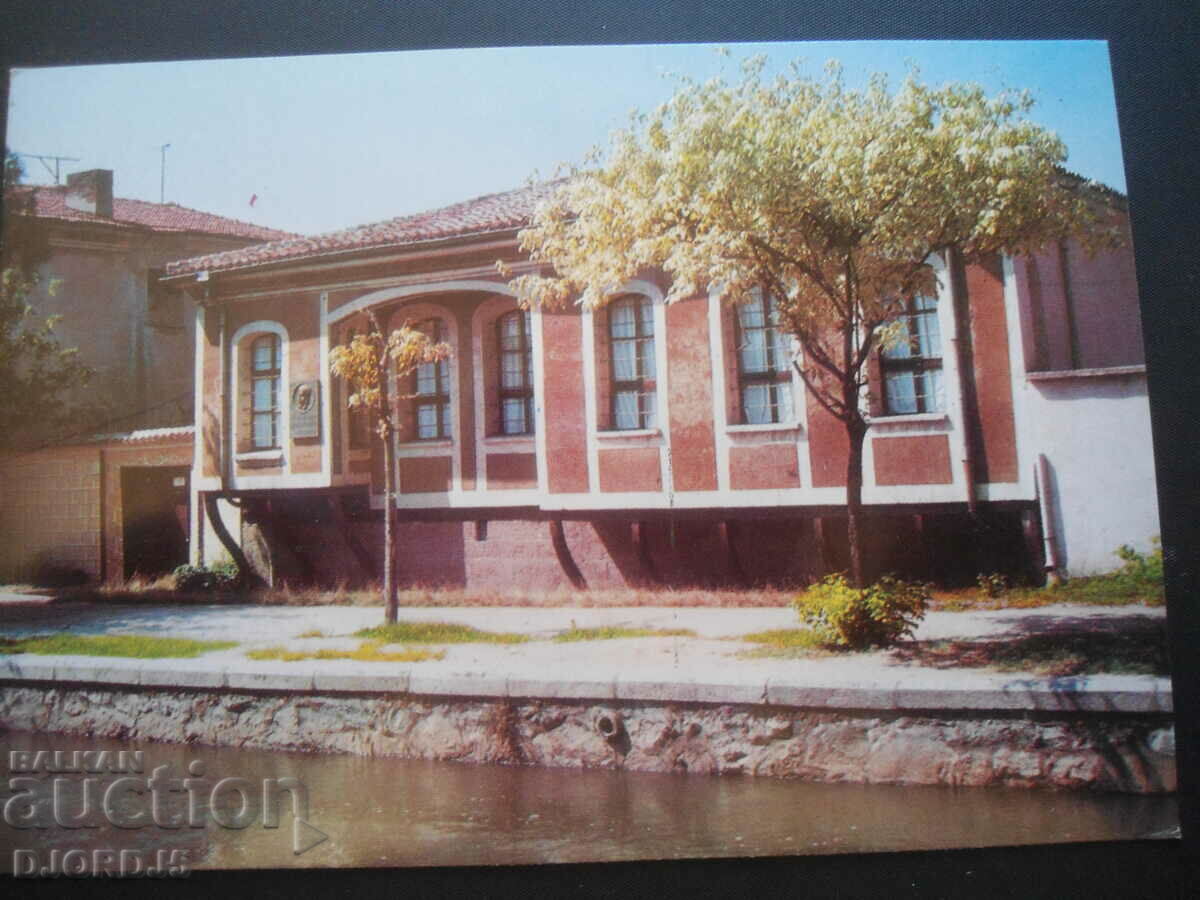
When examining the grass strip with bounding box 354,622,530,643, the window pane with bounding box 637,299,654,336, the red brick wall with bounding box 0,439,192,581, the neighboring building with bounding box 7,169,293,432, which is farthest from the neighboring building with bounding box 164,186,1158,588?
the red brick wall with bounding box 0,439,192,581

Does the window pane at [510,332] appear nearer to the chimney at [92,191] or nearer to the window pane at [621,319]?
the window pane at [621,319]

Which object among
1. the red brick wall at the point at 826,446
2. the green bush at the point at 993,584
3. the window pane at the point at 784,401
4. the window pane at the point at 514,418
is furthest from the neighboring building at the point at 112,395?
the green bush at the point at 993,584

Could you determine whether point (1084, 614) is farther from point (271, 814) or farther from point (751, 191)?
point (271, 814)

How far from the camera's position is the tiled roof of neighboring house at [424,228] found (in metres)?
3.28

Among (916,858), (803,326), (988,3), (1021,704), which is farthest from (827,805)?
(988,3)

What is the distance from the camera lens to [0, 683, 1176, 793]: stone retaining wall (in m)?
2.78

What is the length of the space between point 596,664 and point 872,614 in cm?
112

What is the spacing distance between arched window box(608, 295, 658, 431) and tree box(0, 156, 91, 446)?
7.95 feet

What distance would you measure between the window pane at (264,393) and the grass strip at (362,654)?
1090 millimetres

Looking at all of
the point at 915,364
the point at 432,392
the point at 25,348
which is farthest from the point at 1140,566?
the point at 25,348

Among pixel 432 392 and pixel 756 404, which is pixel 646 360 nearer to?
pixel 756 404

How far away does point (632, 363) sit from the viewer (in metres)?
3.30

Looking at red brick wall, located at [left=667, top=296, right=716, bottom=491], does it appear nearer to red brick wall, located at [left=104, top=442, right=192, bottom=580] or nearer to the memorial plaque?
the memorial plaque

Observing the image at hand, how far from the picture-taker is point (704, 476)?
3213 millimetres
